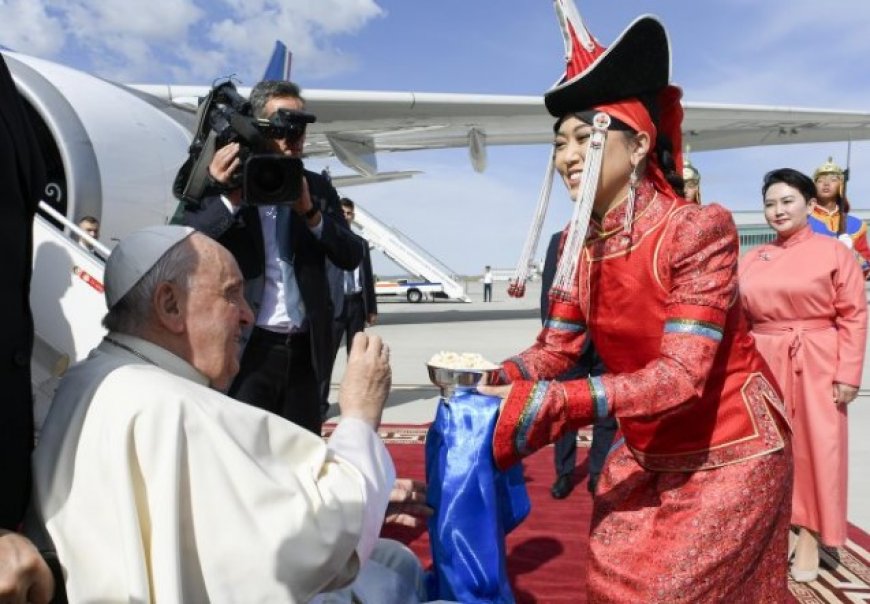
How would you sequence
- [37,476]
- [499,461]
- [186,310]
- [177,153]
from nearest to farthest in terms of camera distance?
[37,476], [186,310], [499,461], [177,153]

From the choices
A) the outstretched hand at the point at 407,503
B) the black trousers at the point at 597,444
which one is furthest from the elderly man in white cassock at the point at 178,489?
the black trousers at the point at 597,444

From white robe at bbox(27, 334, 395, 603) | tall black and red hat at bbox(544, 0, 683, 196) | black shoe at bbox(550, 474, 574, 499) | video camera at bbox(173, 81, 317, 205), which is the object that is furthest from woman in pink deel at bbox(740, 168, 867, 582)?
white robe at bbox(27, 334, 395, 603)

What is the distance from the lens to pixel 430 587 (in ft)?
6.17

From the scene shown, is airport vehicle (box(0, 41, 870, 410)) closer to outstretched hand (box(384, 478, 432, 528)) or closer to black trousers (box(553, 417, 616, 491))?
outstretched hand (box(384, 478, 432, 528))

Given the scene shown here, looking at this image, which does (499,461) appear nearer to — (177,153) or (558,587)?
(558,587)

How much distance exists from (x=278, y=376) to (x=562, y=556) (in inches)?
61.6

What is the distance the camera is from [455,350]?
10008 millimetres

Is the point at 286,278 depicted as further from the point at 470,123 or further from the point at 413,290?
the point at 413,290

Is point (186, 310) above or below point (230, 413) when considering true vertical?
above

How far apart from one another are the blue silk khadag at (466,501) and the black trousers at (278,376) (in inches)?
43.5

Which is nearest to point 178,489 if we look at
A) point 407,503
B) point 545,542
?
point 407,503

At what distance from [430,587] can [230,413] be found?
0.90 metres

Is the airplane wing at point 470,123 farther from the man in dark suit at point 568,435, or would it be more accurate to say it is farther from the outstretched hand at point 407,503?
the outstretched hand at point 407,503

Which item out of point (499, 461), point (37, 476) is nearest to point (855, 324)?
point (499, 461)
